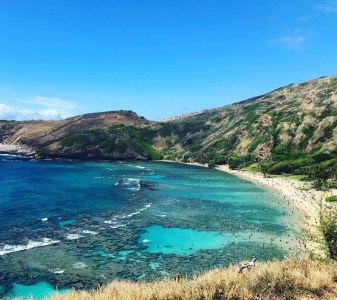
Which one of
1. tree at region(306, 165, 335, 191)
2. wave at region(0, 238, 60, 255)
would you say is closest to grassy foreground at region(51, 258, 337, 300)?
wave at region(0, 238, 60, 255)

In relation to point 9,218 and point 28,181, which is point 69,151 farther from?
point 9,218

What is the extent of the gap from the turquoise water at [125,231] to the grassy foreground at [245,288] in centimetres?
582

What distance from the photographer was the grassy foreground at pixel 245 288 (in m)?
14.5

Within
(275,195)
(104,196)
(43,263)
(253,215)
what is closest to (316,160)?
(275,195)

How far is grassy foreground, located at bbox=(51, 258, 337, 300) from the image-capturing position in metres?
14.5

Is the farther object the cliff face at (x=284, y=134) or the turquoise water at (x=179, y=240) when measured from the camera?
the cliff face at (x=284, y=134)

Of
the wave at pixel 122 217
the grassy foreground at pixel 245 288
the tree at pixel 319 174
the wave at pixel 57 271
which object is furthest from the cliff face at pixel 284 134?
the grassy foreground at pixel 245 288

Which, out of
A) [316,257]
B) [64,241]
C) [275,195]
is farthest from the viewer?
[275,195]

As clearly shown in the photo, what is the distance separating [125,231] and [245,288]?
1643 inches

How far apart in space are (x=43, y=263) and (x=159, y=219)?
87.8ft

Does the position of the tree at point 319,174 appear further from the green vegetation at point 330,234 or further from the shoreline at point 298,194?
the green vegetation at point 330,234

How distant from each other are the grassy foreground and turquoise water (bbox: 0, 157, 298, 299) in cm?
582

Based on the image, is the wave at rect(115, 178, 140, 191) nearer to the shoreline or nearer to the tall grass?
the shoreline

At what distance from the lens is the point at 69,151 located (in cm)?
19312
